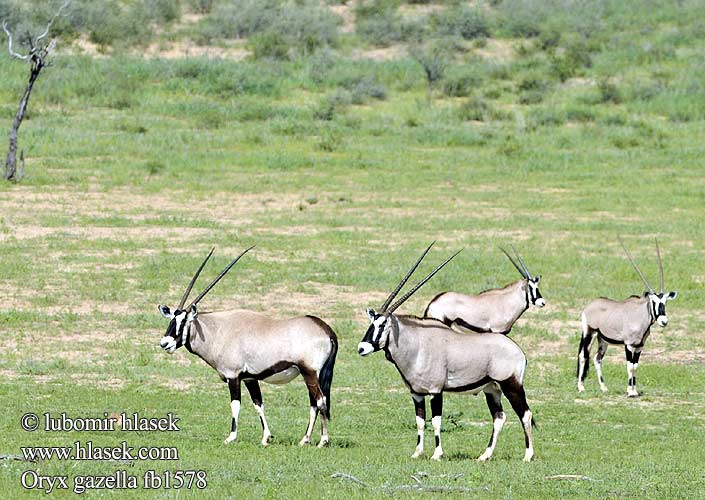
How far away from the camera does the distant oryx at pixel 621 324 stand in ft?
49.7

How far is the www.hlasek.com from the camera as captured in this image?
369 inches

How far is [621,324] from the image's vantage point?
50.6 ft

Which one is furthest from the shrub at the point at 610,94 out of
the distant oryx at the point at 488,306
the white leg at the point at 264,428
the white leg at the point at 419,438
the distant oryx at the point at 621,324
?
the white leg at the point at 419,438

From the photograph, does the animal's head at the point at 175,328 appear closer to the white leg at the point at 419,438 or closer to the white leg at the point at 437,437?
the white leg at the point at 419,438

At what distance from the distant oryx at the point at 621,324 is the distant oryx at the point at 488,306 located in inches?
39.6

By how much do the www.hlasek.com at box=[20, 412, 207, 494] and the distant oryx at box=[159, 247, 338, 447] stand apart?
89 cm

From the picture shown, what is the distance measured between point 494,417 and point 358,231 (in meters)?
13.5

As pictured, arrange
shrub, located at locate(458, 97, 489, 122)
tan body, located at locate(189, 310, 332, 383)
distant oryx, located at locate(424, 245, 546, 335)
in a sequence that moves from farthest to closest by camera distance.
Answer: shrub, located at locate(458, 97, 489, 122)
distant oryx, located at locate(424, 245, 546, 335)
tan body, located at locate(189, 310, 332, 383)

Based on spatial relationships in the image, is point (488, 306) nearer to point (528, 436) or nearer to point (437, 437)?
point (528, 436)

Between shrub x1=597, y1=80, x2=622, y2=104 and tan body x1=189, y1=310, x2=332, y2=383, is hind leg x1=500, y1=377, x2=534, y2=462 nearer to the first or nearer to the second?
tan body x1=189, y1=310, x2=332, y2=383

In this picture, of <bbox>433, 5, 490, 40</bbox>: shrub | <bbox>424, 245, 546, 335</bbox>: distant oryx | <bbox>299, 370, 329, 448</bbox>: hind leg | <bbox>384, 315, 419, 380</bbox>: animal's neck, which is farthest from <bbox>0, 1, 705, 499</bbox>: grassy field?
<bbox>433, 5, 490, 40</bbox>: shrub

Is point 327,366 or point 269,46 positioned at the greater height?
point 269,46

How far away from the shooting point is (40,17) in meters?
44.6

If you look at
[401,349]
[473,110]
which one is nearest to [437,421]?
[401,349]
